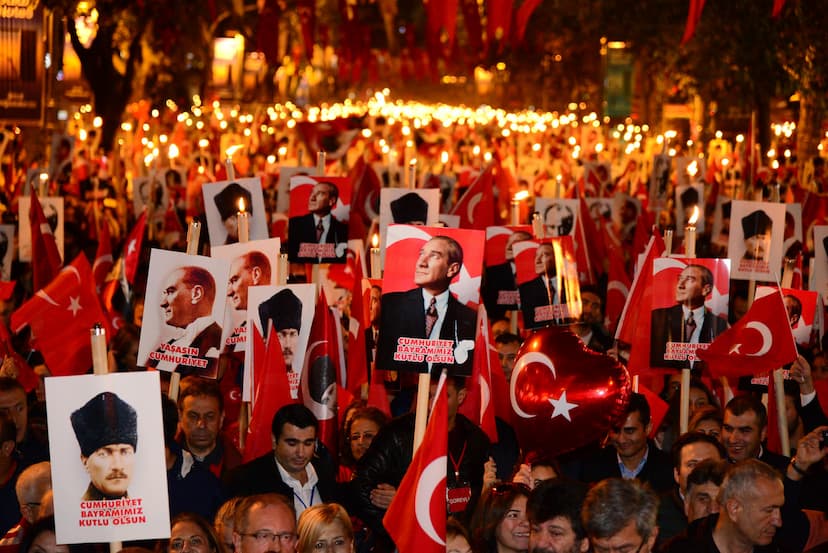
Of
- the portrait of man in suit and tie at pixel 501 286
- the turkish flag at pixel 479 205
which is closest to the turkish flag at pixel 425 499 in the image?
the portrait of man in suit and tie at pixel 501 286

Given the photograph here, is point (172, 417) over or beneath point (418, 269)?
beneath

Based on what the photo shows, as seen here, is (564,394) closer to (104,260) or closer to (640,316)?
(640,316)

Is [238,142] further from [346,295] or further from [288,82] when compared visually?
[288,82]

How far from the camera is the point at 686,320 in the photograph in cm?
947

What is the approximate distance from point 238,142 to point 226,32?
2038 cm

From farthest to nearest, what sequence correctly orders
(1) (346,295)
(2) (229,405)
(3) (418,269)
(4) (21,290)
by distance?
(4) (21,290) < (1) (346,295) < (2) (229,405) < (3) (418,269)

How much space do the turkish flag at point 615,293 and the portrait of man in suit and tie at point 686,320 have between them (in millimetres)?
3103

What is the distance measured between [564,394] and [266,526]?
6.08 ft

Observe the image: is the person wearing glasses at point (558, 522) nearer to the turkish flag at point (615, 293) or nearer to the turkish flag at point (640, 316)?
the turkish flag at point (640, 316)

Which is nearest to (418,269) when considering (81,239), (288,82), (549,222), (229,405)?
(229,405)

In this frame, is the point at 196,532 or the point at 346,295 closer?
the point at 196,532

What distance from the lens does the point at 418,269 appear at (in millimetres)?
7715

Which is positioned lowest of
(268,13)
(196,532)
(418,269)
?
(196,532)

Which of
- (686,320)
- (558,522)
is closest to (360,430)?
(686,320)
